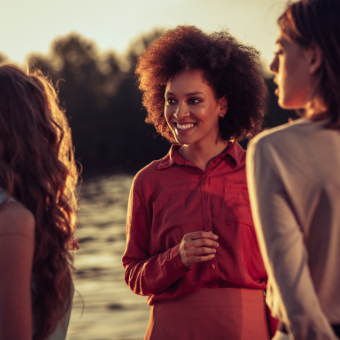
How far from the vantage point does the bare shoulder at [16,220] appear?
159 cm

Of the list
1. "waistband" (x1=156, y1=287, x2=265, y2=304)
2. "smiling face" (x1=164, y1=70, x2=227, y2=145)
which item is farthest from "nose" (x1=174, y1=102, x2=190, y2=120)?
"waistband" (x1=156, y1=287, x2=265, y2=304)

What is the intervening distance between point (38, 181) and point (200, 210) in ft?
3.39

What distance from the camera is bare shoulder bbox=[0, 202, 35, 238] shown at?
62.6 inches

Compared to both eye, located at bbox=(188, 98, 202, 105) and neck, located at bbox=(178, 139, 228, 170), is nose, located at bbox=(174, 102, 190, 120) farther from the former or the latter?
neck, located at bbox=(178, 139, 228, 170)

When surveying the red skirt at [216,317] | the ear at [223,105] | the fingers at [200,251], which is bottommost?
the red skirt at [216,317]

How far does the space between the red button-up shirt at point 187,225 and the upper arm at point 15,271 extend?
37.5 inches

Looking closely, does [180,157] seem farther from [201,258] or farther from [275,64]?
[275,64]

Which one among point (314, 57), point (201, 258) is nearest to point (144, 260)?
point (201, 258)

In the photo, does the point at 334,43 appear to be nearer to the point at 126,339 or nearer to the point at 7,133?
the point at 7,133

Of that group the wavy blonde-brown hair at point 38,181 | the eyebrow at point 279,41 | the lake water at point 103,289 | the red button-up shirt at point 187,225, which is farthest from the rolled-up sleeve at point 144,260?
the lake water at point 103,289

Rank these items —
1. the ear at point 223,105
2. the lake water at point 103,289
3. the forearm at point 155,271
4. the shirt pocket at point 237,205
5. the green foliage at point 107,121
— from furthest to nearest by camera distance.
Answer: the green foliage at point 107,121 → the lake water at point 103,289 → the ear at point 223,105 → the shirt pocket at point 237,205 → the forearm at point 155,271

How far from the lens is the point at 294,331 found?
1.36m

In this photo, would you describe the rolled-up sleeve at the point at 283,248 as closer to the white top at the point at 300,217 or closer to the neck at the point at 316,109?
the white top at the point at 300,217

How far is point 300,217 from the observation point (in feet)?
4.64
